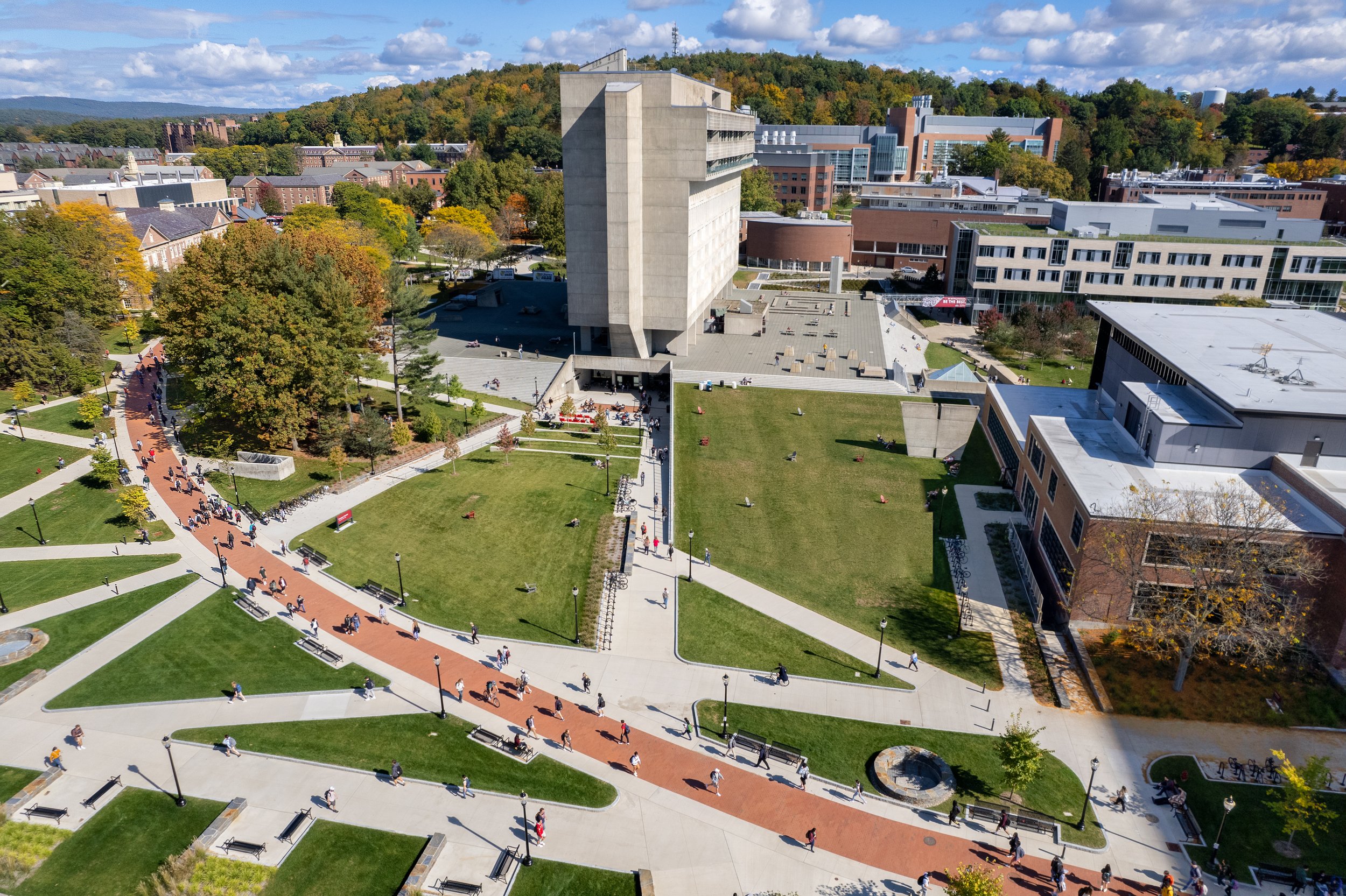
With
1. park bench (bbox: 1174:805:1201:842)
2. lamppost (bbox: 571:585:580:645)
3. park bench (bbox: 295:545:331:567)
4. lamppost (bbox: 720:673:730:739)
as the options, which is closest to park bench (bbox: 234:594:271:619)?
park bench (bbox: 295:545:331:567)

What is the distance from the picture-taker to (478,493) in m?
52.2

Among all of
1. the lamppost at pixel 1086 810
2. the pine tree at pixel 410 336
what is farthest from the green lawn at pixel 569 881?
the pine tree at pixel 410 336

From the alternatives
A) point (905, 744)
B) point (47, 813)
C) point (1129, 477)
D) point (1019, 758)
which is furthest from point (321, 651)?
point (1129, 477)

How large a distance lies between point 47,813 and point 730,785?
24.5 m

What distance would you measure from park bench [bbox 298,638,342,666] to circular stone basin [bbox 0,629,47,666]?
40.2ft

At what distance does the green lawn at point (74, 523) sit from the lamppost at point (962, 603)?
4505 centimetres

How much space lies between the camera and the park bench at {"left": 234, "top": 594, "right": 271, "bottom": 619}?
39312 mm

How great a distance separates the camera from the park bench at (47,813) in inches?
1094

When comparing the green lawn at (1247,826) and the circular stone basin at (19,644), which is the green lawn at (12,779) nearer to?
the circular stone basin at (19,644)

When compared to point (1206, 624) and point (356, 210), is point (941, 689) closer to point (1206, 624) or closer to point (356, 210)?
point (1206, 624)

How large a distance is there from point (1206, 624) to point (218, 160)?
217721mm

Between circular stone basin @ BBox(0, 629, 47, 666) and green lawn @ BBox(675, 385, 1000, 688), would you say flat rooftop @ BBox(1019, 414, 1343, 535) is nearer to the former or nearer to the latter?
green lawn @ BBox(675, 385, 1000, 688)

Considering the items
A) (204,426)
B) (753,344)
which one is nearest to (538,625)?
(204,426)

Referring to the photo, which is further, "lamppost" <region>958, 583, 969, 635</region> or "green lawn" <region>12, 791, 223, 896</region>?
"lamppost" <region>958, 583, 969, 635</region>
